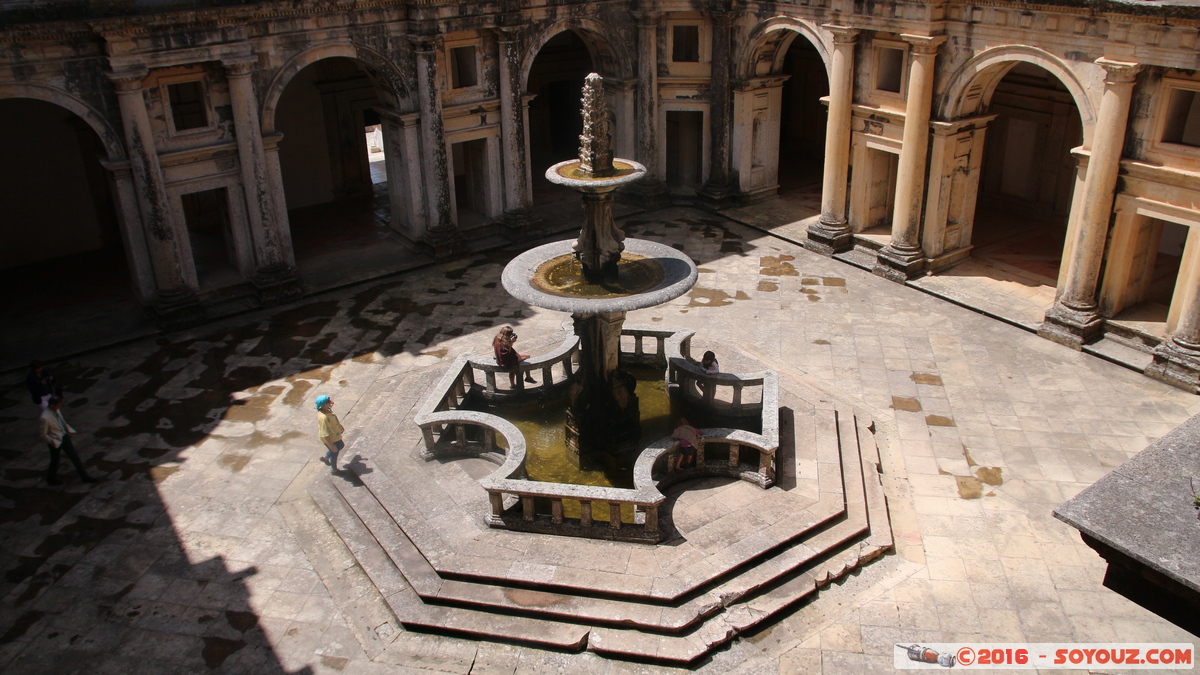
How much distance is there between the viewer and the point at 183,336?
1944 cm

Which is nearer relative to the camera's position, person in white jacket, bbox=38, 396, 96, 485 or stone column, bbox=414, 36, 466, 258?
person in white jacket, bbox=38, 396, 96, 485

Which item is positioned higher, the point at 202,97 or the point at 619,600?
the point at 202,97

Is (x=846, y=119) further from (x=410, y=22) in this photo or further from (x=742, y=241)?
(x=410, y=22)

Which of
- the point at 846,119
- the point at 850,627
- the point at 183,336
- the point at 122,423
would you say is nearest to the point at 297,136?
the point at 183,336

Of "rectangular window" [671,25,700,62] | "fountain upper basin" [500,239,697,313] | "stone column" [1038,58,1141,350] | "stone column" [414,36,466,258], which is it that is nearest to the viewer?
"fountain upper basin" [500,239,697,313]

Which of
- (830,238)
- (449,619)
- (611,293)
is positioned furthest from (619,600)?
(830,238)

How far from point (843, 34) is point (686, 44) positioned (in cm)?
579

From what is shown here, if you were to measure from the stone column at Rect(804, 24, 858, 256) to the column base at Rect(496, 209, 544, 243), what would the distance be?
23.2 feet

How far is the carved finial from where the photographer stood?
13023 millimetres

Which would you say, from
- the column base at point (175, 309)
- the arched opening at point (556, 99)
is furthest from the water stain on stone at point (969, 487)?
the arched opening at point (556, 99)

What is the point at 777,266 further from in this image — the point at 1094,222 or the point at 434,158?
the point at 434,158

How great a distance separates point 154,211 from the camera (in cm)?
1902

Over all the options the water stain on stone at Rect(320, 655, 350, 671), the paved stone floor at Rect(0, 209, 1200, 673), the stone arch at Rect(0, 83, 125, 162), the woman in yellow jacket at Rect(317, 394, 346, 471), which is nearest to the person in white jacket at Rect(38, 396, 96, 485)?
the paved stone floor at Rect(0, 209, 1200, 673)

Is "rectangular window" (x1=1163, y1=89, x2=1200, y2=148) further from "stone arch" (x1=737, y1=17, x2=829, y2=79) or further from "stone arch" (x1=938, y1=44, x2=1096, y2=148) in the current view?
"stone arch" (x1=737, y1=17, x2=829, y2=79)
